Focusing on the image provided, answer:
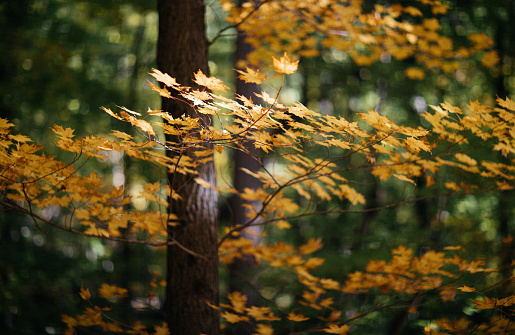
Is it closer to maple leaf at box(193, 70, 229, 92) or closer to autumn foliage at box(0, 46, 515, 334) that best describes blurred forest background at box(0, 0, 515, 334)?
autumn foliage at box(0, 46, 515, 334)

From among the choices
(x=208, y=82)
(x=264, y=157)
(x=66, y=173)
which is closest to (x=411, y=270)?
(x=264, y=157)

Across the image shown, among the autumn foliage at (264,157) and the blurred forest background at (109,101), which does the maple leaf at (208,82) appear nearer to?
the autumn foliage at (264,157)

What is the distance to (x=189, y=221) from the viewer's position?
8.74ft

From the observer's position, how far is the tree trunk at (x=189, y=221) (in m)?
2.61

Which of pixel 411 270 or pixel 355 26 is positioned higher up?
pixel 355 26

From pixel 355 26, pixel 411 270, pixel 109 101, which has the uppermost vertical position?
pixel 355 26

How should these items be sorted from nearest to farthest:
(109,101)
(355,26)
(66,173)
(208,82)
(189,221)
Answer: (208,82)
(66,173)
(189,221)
(355,26)
(109,101)

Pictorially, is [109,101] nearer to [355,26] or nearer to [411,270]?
[355,26]

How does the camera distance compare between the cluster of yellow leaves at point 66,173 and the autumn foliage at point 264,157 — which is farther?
the cluster of yellow leaves at point 66,173

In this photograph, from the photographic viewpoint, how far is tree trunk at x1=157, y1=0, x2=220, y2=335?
2607 mm

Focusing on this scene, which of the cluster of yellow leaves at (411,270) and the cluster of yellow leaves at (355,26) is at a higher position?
the cluster of yellow leaves at (355,26)

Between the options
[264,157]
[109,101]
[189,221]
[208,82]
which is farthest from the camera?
[109,101]

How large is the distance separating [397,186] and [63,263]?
7.90m

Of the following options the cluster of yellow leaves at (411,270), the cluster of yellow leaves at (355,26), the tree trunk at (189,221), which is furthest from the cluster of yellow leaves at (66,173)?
the cluster of yellow leaves at (355,26)
